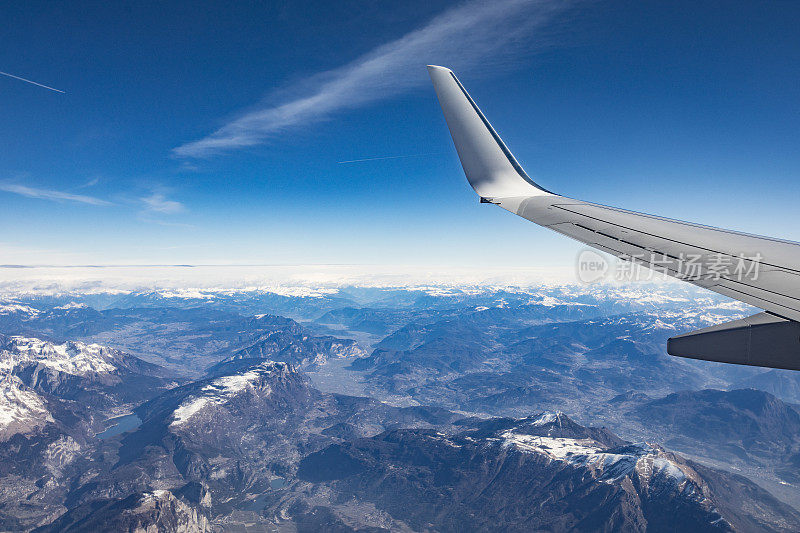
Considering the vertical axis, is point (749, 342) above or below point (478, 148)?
below

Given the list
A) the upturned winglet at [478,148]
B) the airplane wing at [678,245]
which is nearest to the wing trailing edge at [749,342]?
the airplane wing at [678,245]

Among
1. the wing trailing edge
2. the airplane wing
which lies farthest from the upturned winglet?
the wing trailing edge

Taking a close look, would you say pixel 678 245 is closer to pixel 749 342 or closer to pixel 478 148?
pixel 749 342

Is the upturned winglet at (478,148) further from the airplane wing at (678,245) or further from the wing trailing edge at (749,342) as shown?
the wing trailing edge at (749,342)

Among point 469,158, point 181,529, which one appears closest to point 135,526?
point 181,529

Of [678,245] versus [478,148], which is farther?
[478,148]

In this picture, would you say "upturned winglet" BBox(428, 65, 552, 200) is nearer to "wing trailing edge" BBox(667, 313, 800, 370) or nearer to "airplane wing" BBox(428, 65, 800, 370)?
"airplane wing" BBox(428, 65, 800, 370)

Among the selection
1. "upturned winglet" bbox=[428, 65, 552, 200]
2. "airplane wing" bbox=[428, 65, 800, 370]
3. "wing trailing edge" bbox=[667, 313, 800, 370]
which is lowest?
"wing trailing edge" bbox=[667, 313, 800, 370]

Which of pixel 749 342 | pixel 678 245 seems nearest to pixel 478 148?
pixel 678 245
